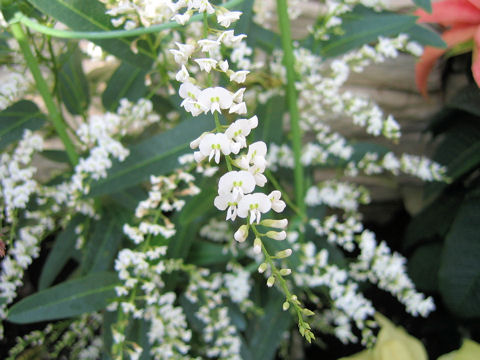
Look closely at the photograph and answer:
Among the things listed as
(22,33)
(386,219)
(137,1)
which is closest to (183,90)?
(137,1)

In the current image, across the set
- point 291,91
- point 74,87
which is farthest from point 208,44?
point 74,87

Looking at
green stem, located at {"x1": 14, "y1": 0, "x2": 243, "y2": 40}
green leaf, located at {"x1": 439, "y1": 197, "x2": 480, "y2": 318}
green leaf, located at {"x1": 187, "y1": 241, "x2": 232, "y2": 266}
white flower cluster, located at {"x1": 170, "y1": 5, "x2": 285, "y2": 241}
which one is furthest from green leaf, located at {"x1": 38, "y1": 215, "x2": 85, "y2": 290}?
green leaf, located at {"x1": 439, "y1": 197, "x2": 480, "y2": 318}

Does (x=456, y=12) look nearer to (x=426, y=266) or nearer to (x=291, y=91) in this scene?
(x=291, y=91)

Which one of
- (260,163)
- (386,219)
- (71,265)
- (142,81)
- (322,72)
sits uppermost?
(260,163)

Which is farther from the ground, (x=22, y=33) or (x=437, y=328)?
(x=22, y=33)

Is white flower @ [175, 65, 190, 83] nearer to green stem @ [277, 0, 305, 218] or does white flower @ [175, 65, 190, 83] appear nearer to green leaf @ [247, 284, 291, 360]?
green stem @ [277, 0, 305, 218]

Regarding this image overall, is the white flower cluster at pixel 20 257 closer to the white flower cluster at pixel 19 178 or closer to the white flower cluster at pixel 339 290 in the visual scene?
the white flower cluster at pixel 19 178

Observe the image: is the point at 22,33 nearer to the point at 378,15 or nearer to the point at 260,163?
the point at 260,163
